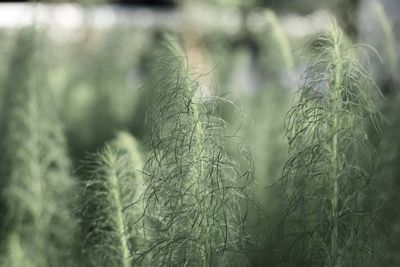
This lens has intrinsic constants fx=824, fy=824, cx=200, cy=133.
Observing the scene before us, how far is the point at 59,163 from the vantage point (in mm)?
2656

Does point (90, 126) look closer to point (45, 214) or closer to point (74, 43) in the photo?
point (45, 214)

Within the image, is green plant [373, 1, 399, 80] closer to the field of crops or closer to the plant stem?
the field of crops

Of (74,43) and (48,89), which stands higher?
(74,43)

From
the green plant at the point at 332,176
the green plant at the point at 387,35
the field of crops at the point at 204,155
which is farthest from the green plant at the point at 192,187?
the green plant at the point at 387,35

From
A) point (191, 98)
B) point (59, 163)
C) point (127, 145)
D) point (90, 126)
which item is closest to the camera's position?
point (191, 98)

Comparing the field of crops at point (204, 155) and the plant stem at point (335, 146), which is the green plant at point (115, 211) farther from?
the plant stem at point (335, 146)

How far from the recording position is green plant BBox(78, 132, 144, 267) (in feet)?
5.44

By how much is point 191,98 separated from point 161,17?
40.5 feet

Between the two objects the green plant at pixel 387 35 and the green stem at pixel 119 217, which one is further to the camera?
the green plant at pixel 387 35

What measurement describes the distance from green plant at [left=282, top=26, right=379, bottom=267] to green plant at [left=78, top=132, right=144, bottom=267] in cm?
33

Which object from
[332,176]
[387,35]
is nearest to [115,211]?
[332,176]

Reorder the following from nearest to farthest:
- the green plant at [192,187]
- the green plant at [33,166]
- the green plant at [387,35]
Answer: the green plant at [192,187], the green plant at [387,35], the green plant at [33,166]

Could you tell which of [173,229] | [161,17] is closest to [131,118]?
[173,229]

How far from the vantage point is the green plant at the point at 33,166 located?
2.63 metres
